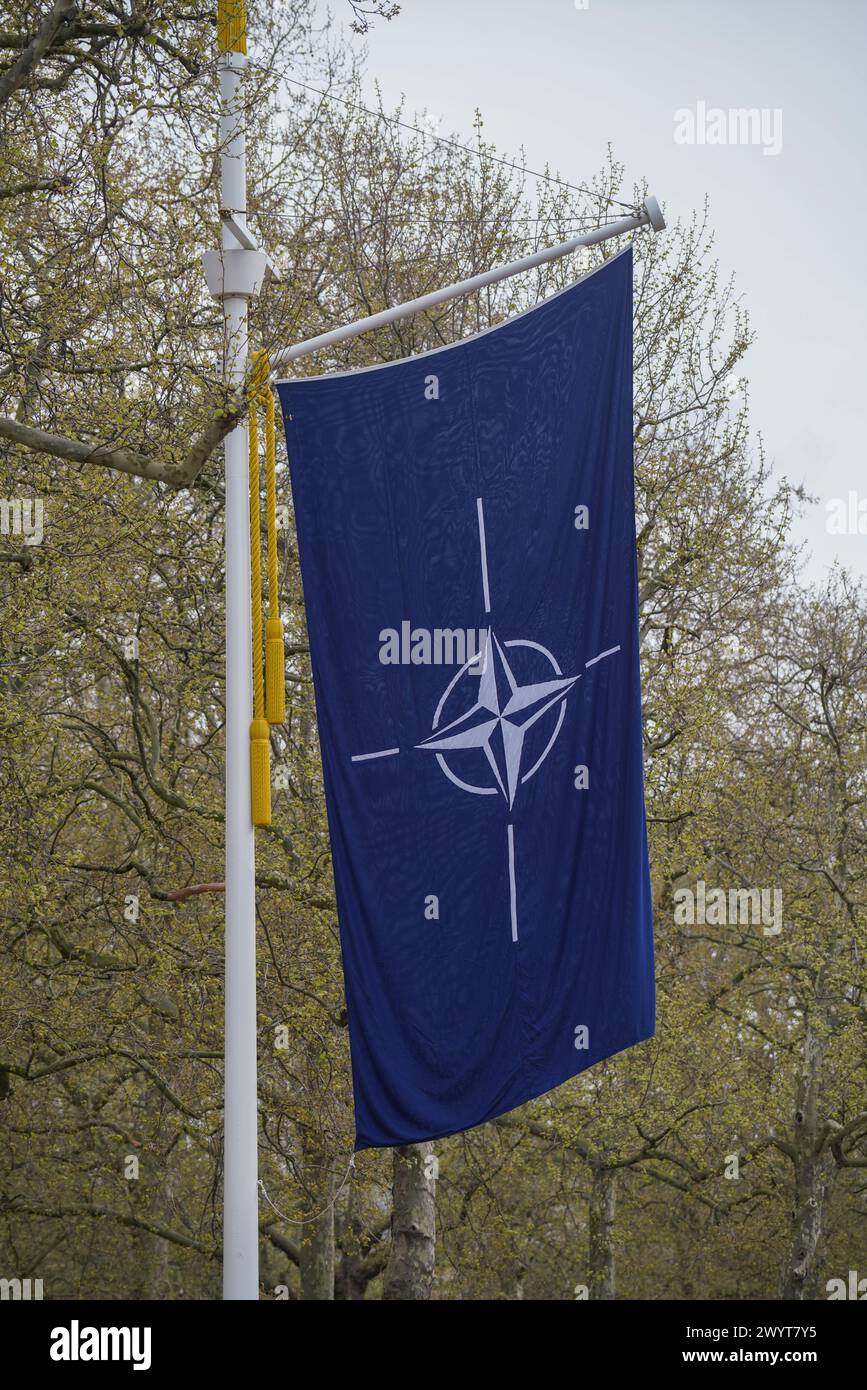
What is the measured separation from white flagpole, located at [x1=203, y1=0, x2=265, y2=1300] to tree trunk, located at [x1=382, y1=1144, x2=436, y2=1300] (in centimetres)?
803

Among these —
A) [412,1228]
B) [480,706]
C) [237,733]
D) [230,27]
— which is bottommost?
[412,1228]

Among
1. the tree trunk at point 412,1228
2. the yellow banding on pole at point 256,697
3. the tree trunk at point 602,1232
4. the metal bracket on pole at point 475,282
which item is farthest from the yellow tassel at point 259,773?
the tree trunk at point 602,1232

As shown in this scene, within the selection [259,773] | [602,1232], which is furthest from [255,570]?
[602,1232]

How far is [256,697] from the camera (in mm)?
7766

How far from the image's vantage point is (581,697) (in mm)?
7504

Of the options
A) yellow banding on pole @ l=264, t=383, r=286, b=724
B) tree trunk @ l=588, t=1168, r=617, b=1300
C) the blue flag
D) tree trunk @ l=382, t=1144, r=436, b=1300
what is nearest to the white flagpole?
yellow banding on pole @ l=264, t=383, r=286, b=724

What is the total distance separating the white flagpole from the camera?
7.24 m

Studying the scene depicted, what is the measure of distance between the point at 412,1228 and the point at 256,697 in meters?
9.30

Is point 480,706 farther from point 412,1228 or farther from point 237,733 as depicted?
point 412,1228

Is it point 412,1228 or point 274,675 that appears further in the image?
point 412,1228

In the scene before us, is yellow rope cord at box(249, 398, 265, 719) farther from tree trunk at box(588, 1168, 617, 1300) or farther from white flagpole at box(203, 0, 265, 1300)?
tree trunk at box(588, 1168, 617, 1300)

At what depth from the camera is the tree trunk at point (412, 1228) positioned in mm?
15281

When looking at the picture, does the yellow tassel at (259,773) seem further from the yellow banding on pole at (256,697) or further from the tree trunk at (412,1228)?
the tree trunk at (412,1228)
